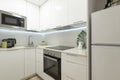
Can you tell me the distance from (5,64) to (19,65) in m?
0.34

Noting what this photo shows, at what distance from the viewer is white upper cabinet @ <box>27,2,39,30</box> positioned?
2486 mm

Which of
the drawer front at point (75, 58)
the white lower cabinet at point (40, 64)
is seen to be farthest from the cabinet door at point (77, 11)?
the white lower cabinet at point (40, 64)

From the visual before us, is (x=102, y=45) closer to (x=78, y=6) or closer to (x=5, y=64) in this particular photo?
(x=78, y=6)

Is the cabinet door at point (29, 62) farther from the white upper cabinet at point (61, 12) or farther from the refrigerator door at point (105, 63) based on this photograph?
the refrigerator door at point (105, 63)

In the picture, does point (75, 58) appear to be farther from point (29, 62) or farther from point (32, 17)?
point (32, 17)

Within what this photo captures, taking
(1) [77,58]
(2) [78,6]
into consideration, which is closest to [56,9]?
(2) [78,6]

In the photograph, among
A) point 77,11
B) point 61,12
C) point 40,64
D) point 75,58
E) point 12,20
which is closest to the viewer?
point 75,58

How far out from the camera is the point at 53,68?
1.69 m

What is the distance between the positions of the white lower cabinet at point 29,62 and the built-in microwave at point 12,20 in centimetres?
74

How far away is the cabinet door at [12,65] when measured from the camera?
1748 mm

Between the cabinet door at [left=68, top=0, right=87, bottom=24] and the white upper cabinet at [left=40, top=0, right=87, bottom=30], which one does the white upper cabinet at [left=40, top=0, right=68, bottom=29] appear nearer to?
the white upper cabinet at [left=40, top=0, right=87, bottom=30]

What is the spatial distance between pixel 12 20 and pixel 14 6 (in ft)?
1.32

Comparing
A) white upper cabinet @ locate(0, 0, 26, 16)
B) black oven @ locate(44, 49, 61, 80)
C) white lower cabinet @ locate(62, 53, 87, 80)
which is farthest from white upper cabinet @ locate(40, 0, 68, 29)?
white lower cabinet @ locate(62, 53, 87, 80)

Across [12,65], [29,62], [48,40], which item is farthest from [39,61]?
[48,40]
